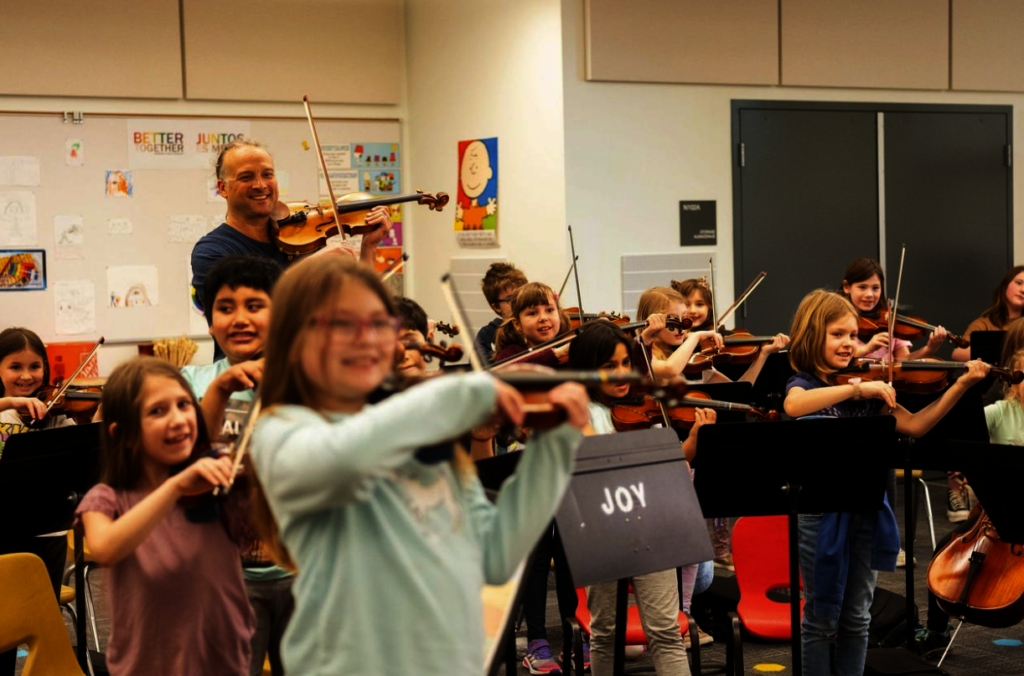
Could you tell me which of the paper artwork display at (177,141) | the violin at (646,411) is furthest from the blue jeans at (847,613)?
the paper artwork display at (177,141)

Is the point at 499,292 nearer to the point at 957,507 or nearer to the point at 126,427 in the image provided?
the point at 957,507

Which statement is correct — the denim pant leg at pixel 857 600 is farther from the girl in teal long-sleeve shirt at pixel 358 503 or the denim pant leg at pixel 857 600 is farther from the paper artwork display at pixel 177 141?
the paper artwork display at pixel 177 141

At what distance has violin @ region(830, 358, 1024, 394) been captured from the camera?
3.63 m

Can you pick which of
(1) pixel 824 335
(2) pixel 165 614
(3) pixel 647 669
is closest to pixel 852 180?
(1) pixel 824 335

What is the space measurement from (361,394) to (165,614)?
0.92 m

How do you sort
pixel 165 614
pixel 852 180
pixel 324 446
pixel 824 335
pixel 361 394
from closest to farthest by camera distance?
pixel 324 446, pixel 361 394, pixel 165 614, pixel 824 335, pixel 852 180

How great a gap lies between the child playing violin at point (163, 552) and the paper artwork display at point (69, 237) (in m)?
4.45

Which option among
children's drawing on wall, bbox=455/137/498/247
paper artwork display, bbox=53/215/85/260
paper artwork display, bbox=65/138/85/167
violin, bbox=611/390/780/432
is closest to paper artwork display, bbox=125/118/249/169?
paper artwork display, bbox=65/138/85/167

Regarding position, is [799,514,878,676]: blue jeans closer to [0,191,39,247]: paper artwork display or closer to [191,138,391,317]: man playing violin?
[191,138,391,317]: man playing violin

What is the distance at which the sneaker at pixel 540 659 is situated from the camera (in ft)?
12.5

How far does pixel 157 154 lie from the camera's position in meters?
6.61

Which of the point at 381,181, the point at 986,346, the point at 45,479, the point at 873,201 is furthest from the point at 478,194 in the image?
the point at 45,479

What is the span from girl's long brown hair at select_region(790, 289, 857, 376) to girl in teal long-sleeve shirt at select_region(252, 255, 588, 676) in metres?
2.16

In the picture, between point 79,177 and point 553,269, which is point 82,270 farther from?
point 553,269
